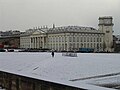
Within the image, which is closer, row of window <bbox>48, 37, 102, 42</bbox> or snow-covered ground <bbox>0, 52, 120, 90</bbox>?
snow-covered ground <bbox>0, 52, 120, 90</bbox>

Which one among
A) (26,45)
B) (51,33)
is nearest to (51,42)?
(51,33)

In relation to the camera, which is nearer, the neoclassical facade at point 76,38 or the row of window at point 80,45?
the neoclassical facade at point 76,38

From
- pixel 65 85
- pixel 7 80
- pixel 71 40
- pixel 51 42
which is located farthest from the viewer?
pixel 51 42

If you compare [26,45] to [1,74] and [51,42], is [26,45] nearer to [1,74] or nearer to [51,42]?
[51,42]

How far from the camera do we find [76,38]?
375 feet

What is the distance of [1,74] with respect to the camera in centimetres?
1062

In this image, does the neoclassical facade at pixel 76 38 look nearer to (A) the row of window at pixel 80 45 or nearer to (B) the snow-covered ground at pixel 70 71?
(A) the row of window at pixel 80 45

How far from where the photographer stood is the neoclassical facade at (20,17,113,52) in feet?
367

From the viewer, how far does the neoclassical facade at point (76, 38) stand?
367ft

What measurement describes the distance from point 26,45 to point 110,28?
137ft

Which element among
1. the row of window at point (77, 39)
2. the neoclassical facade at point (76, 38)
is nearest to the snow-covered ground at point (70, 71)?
the neoclassical facade at point (76, 38)

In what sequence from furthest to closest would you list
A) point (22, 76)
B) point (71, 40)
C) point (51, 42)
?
point (51, 42)
point (71, 40)
point (22, 76)

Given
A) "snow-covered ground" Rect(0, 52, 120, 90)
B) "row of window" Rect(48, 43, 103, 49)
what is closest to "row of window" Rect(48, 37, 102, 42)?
"row of window" Rect(48, 43, 103, 49)

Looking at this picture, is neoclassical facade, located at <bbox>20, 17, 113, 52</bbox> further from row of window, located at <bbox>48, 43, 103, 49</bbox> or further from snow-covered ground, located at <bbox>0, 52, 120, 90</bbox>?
snow-covered ground, located at <bbox>0, 52, 120, 90</bbox>
